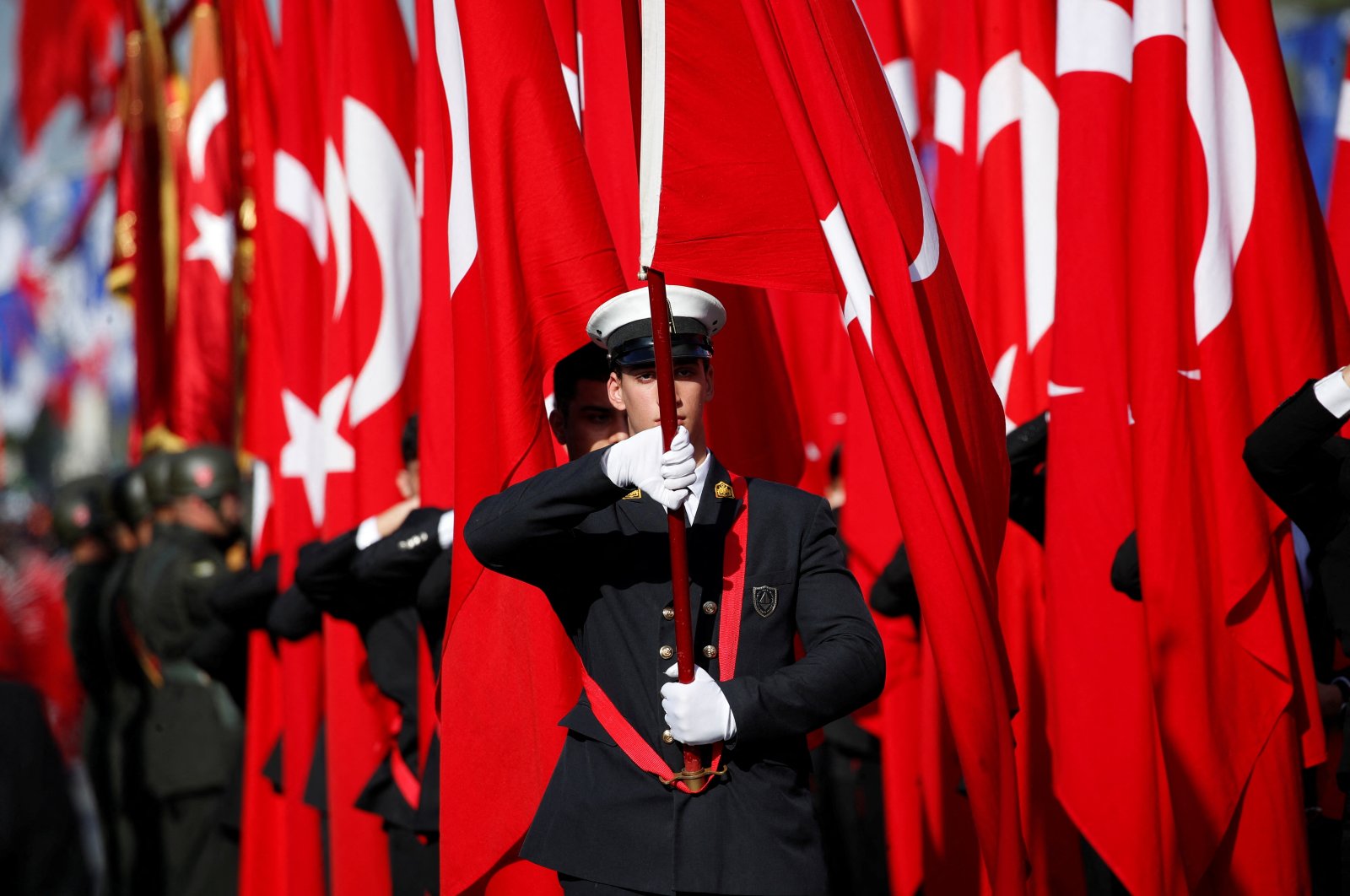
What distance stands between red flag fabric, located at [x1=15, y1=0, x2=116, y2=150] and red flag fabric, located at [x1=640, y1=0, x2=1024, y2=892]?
7668mm

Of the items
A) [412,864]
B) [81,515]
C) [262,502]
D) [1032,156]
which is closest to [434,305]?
[412,864]

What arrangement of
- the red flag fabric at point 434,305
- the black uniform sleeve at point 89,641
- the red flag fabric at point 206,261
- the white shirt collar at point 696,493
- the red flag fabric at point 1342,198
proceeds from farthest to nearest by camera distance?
the black uniform sleeve at point 89,641 < the red flag fabric at point 206,261 < the red flag fabric at point 1342,198 < the red flag fabric at point 434,305 < the white shirt collar at point 696,493

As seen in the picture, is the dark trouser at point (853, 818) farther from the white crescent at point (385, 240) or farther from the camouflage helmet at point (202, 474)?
the camouflage helmet at point (202, 474)

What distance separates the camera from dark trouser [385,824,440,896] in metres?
5.18

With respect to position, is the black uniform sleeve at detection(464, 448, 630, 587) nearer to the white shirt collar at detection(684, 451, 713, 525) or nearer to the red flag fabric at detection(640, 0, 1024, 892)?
the white shirt collar at detection(684, 451, 713, 525)

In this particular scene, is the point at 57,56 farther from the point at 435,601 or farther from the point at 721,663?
the point at 721,663

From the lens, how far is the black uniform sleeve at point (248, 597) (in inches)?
262

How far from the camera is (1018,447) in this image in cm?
518

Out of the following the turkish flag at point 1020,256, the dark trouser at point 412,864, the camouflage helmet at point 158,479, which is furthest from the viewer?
the camouflage helmet at point 158,479

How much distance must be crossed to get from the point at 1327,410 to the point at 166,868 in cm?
632

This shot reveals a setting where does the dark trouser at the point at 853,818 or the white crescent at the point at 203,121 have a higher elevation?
the white crescent at the point at 203,121

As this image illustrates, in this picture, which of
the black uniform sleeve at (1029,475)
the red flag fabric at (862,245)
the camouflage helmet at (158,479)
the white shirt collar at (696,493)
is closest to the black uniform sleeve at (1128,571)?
the black uniform sleeve at (1029,475)

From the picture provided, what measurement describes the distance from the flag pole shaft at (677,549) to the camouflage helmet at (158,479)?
18.0ft

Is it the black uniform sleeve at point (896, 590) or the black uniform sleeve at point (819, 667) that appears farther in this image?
the black uniform sleeve at point (896, 590)
